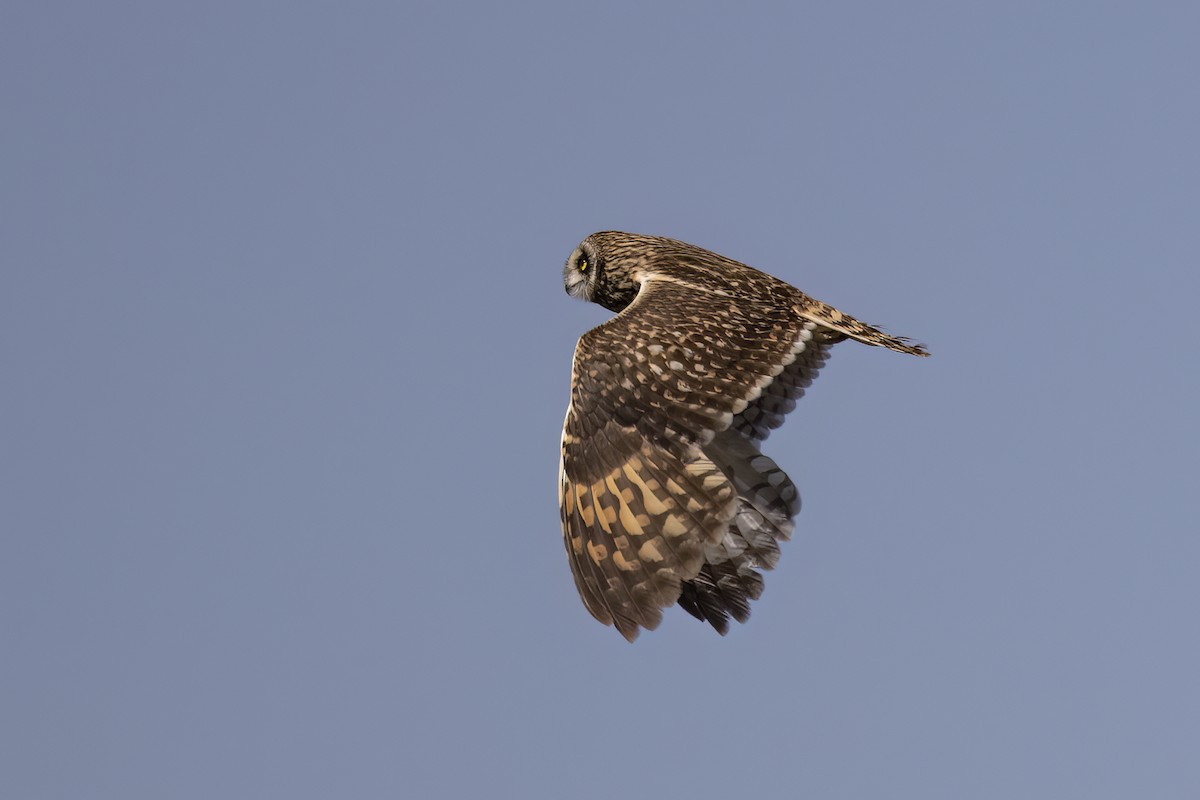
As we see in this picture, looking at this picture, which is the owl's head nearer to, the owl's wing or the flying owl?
the flying owl

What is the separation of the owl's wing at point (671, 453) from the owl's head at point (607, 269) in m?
1.75

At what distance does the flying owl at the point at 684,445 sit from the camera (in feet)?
31.5

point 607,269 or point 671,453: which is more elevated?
point 607,269

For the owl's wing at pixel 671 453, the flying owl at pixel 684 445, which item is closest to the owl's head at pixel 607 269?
the flying owl at pixel 684 445

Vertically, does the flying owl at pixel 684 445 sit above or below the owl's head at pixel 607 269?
below

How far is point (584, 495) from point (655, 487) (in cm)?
53

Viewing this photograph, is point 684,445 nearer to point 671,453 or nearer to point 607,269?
point 671,453

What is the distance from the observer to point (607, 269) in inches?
525

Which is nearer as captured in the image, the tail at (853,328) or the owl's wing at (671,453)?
the owl's wing at (671,453)

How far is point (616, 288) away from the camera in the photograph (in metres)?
13.2

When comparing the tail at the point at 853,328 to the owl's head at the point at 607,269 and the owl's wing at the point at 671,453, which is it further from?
the owl's head at the point at 607,269

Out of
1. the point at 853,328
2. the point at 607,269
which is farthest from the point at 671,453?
the point at 607,269

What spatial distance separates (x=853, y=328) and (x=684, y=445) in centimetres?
236

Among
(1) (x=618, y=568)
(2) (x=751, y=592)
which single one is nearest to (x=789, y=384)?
(2) (x=751, y=592)
